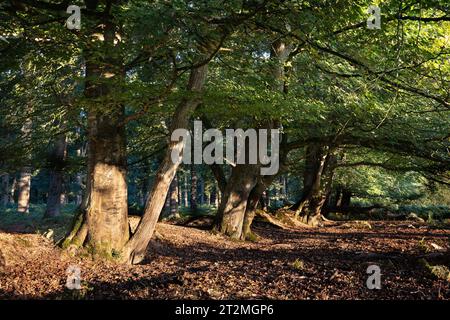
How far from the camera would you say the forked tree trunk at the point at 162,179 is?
7629 millimetres

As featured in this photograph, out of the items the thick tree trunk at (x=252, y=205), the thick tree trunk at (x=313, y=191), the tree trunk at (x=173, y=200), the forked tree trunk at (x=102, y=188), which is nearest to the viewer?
the forked tree trunk at (x=102, y=188)

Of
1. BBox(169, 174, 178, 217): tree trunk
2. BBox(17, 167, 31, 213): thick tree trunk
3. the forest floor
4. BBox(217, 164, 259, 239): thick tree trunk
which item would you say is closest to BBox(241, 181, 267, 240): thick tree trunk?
BBox(217, 164, 259, 239): thick tree trunk

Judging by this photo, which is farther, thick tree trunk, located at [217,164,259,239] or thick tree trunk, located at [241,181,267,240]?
thick tree trunk, located at [241,181,267,240]

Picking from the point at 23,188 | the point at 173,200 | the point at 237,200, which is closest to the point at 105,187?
the point at 237,200

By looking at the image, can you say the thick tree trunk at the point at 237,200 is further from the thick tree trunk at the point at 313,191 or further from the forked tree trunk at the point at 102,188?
the thick tree trunk at the point at 313,191

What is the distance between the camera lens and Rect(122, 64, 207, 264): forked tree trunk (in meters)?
7.63

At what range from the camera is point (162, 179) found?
770 centimetres

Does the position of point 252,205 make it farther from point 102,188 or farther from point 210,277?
point 210,277

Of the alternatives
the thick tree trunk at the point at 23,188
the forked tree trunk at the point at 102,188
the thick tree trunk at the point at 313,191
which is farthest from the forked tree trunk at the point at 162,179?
the thick tree trunk at the point at 23,188

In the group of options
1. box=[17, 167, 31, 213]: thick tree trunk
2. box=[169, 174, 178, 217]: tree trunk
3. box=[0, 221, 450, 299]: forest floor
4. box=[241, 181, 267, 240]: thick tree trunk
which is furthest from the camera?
box=[17, 167, 31, 213]: thick tree trunk

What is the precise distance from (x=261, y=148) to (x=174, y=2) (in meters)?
8.07

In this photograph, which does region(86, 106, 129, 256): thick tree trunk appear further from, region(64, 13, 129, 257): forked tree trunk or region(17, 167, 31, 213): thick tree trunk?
region(17, 167, 31, 213): thick tree trunk

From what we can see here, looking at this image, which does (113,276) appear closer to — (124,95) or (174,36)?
(124,95)
